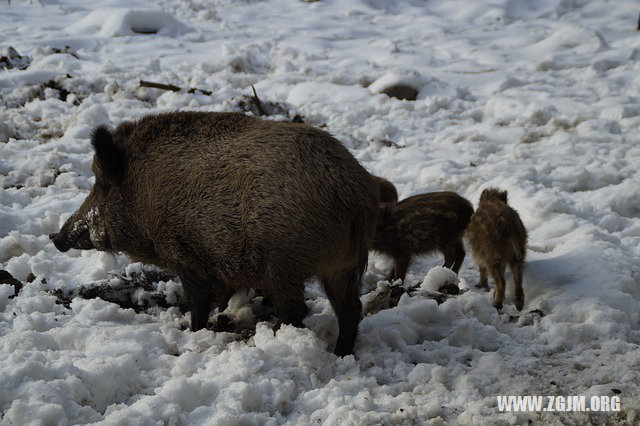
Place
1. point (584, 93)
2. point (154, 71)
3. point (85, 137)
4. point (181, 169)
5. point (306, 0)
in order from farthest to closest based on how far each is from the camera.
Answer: point (306, 0) → point (154, 71) → point (584, 93) → point (85, 137) → point (181, 169)

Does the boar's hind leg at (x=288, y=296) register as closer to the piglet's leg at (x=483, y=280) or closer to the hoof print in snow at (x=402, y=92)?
the piglet's leg at (x=483, y=280)

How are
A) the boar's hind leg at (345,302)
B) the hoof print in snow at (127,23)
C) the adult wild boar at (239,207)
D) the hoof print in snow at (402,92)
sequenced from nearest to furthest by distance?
1. the adult wild boar at (239,207)
2. the boar's hind leg at (345,302)
3. the hoof print in snow at (402,92)
4. the hoof print in snow at (127,23)

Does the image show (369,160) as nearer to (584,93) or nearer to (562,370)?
(584,93)

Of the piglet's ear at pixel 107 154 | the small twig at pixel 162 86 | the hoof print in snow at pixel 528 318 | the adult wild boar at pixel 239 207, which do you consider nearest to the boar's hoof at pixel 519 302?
the hoof print in snow at pixel 528 318

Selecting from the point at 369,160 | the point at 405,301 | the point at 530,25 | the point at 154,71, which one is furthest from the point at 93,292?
the point at 530,25

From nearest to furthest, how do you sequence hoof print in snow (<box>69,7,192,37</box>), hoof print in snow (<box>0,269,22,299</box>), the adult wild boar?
1. the adult wild boar
2. hoof print in snow (<box>0,269,22,299</box>)
3. hoof print in snow (<box>69,7,192,37</box>)

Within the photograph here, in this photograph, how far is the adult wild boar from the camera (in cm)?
339

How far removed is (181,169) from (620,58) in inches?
328

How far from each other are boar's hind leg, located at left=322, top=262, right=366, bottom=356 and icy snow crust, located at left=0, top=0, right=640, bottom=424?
103 millimetres

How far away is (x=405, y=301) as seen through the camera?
424 cm

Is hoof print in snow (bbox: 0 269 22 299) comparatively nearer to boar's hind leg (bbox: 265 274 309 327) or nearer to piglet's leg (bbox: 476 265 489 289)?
boar's hind leg (bbox: 265 274 309 327)

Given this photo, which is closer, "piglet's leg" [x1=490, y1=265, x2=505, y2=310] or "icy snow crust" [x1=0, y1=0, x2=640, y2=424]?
"icy snow crust" [x1=0, y1=0, x2=640, y2=424]

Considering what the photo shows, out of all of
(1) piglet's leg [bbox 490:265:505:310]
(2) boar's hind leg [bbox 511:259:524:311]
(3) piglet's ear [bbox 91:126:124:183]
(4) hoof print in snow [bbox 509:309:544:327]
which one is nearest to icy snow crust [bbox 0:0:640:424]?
(4) hoof print in snow [bbox 509:309:544:327]

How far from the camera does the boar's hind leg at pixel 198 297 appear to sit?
3.91 meters
